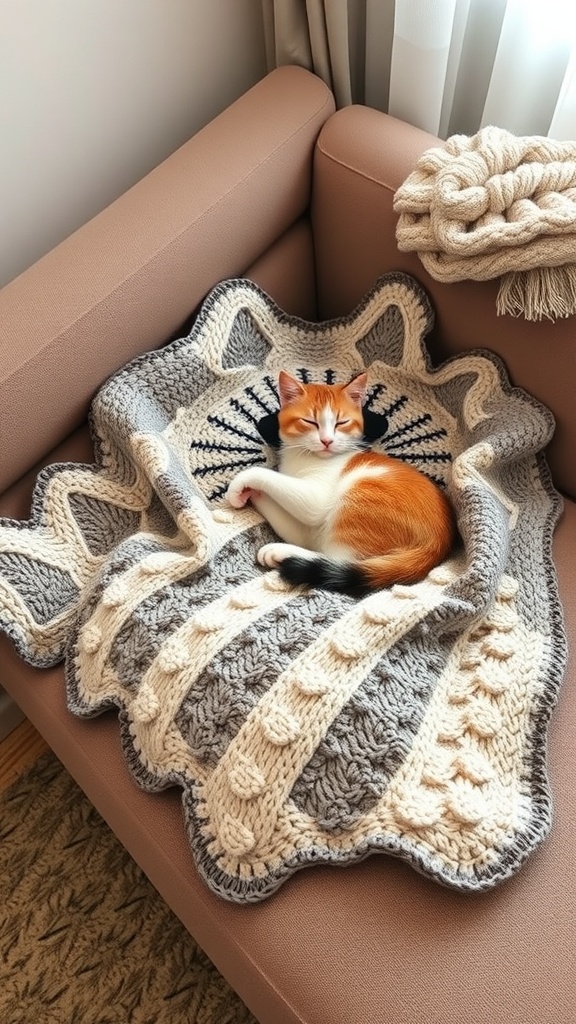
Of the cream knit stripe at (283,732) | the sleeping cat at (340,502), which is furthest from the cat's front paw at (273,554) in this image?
the cream knit stripe at (283,732)

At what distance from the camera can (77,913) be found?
1221 millimetres

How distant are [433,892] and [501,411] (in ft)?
2.00

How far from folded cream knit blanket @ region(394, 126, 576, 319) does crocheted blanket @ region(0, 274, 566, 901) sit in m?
0.11

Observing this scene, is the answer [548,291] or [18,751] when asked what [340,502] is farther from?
[18,751]

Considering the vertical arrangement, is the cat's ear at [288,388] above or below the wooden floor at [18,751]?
above

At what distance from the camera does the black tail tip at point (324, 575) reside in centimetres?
97

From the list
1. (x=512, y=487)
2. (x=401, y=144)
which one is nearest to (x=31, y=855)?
(x=512, y=487)

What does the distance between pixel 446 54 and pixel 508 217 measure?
33cm

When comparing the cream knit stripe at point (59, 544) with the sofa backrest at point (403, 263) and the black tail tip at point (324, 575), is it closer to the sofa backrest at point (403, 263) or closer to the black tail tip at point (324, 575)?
the black tail tip at point (324, 575)

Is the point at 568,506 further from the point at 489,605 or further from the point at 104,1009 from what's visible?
the point at 104,1009

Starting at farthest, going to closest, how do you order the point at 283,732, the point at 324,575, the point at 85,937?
1. the point at 85,937
2. the point at 324,575
3. the point at 283,732

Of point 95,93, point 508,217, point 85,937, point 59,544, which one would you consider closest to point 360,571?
point 59,544

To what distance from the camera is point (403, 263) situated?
3.83 feet

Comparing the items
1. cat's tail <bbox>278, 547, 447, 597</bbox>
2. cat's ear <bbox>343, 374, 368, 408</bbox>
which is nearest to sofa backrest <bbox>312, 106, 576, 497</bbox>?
cat's ear <bbox>343, 374, 368, 408</bbox>
